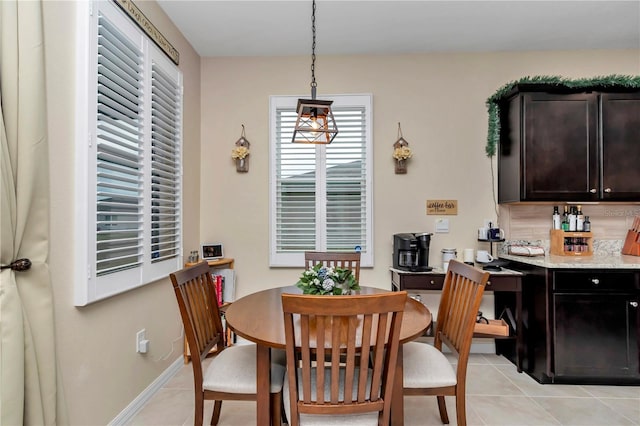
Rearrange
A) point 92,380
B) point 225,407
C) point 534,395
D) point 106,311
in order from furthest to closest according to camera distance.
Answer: point 534,395 → point 225,407 → point 106,311 → point 92,380

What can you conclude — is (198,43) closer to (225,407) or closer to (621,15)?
(225,407)

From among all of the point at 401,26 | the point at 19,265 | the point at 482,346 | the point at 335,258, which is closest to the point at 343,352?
the point at 19,265

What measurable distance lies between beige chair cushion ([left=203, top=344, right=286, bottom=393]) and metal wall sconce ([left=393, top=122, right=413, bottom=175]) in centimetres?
212

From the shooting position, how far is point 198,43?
3096 millimetres

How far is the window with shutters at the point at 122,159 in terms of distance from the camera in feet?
5.60

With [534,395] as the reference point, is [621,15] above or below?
above

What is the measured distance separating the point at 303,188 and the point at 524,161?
1998 millimetres

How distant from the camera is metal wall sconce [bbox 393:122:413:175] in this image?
10.3ft

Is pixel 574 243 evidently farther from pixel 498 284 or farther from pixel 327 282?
pixel 327 282

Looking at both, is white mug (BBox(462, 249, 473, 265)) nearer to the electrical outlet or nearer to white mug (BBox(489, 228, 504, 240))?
white mug (BBox(489, 228, 504, 240))

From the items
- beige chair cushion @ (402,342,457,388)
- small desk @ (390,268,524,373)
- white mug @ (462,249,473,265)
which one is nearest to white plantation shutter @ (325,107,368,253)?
small desk @ (390,268,524,373)

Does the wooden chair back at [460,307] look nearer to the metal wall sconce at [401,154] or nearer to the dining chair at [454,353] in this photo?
the dining chair at [454,353]

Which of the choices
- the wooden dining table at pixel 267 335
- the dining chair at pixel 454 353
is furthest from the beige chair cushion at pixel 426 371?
the wooden dining table at pixel 267 335

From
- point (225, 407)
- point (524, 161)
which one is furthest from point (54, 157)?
point (524, 161)
